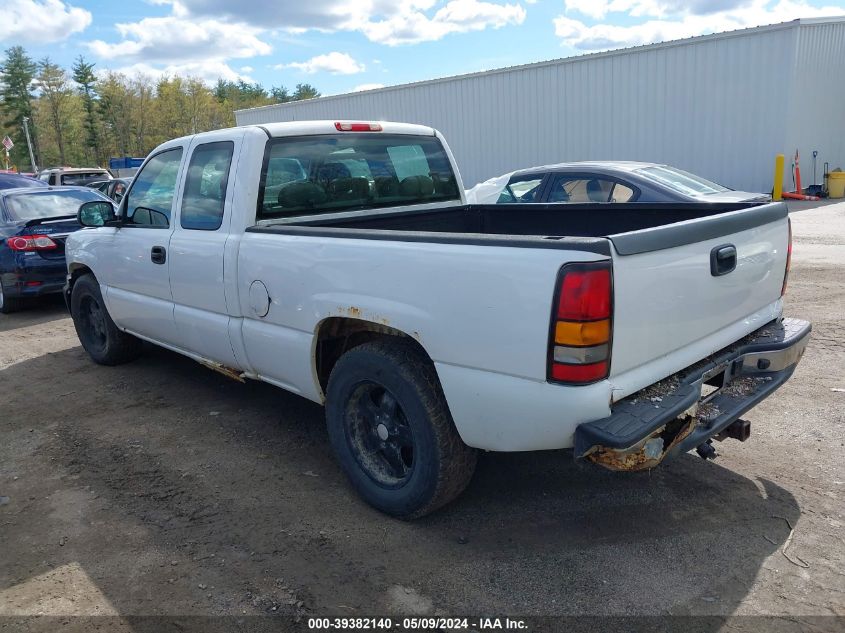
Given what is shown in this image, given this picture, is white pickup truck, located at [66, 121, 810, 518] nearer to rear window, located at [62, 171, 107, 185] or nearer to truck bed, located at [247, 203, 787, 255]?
truck bed, located at [247, 203, 787, 255]

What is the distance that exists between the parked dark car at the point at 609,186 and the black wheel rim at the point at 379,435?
473cm

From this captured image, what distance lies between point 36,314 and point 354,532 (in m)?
7.56

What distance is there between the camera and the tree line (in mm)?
66750

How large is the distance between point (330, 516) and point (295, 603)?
0.70 meters

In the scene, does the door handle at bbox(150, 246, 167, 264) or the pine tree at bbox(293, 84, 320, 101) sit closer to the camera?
the door handle at bbox(150, 246, 167, 264)

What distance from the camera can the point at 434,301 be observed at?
2.89 meters

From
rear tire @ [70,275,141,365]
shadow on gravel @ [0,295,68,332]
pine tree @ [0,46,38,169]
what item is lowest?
shadow on gravel @ [0,295,68,332]

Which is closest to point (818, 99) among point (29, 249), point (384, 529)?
point (29, 249)

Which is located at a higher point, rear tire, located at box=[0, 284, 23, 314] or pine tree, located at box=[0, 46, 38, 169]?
pine tree, located at box=[0, 46, 38, 169]

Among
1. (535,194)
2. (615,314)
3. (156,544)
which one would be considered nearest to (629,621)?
(615,314)

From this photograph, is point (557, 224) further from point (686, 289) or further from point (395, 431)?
point (395, 431)

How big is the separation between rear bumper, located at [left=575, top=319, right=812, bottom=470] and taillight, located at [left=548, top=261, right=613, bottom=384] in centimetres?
22

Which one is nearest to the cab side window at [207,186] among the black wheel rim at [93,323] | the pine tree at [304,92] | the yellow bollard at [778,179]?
the black wheel rim at [93,323]

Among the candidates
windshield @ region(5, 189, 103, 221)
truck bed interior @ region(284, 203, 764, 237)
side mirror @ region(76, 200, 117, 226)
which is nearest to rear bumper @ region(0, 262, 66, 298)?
windshield @ region(5, 189, 103, 221)
